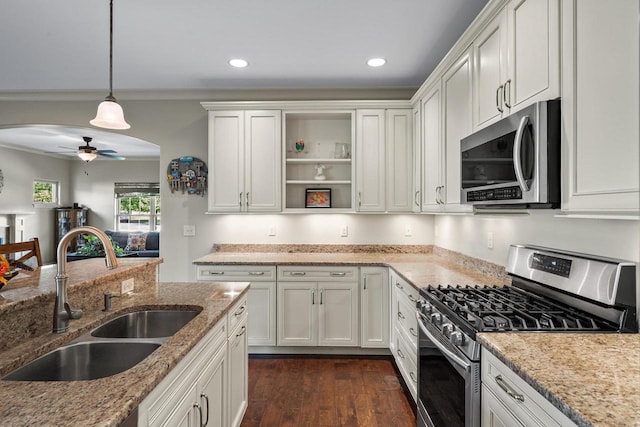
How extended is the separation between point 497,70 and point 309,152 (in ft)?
7.57

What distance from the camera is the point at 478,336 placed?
52.6 inches

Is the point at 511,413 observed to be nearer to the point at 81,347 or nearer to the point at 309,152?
the point at 81,347

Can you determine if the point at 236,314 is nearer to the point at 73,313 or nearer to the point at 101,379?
the point at 73,313

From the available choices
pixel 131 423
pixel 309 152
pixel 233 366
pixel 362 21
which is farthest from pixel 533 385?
pixel 309 152

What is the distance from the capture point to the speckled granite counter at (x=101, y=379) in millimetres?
819

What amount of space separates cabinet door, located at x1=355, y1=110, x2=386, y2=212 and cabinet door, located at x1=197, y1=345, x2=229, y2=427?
85.9 inches

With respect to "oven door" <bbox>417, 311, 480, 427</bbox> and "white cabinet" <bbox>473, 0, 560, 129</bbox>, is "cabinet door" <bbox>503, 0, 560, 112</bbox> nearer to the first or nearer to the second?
"white cabinet" <bbox>473, 0, 560, 129</bbox>

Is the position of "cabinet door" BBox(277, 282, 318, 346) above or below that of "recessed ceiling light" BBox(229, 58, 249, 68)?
below

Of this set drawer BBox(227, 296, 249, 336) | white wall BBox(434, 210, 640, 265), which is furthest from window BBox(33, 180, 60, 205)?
white wall BBox(434, 210, 640, 265)

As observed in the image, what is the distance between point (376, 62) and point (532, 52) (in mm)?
1796

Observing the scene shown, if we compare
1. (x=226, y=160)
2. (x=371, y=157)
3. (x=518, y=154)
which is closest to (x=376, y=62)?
(x=371, y=157)

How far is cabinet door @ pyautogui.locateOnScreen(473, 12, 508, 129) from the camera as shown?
1805 mm

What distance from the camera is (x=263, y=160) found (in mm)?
3557

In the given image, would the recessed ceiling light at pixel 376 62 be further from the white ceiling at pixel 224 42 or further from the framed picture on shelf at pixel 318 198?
the framed picture on shelf at pixel 318 198
